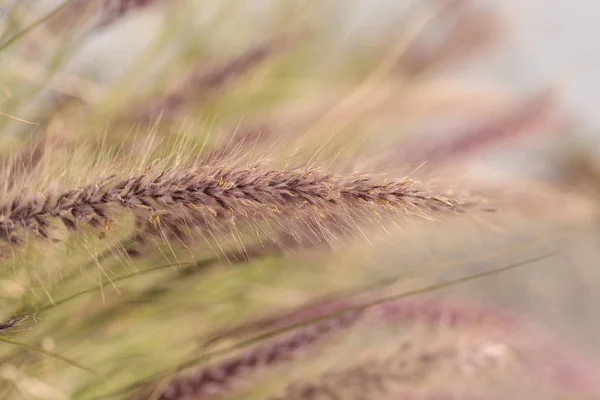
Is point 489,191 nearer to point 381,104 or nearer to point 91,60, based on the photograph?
point 381,104

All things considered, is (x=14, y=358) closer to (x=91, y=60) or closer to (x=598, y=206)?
(x=91, y=60)

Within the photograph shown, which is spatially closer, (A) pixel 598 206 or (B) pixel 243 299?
(B) pixel 243 299

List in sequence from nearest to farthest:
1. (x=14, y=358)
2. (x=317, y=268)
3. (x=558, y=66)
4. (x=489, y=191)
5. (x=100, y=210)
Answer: (x=100, y=210)
(x=14, y=358)
(x=489, y=191)
(x=317, y=268)
(x=558, y=66)

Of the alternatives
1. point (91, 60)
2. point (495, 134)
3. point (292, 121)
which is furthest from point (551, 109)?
point (91, 60)

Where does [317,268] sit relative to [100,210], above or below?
below

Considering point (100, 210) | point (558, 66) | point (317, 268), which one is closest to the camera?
point (100, 210)

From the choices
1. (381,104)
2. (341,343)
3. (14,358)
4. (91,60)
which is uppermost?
(91,60)

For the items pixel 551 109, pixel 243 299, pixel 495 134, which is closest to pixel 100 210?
pixel 243 299

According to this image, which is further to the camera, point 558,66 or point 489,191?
point 558,66

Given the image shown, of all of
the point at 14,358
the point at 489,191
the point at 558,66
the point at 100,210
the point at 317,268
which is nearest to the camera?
the point at 100,210
